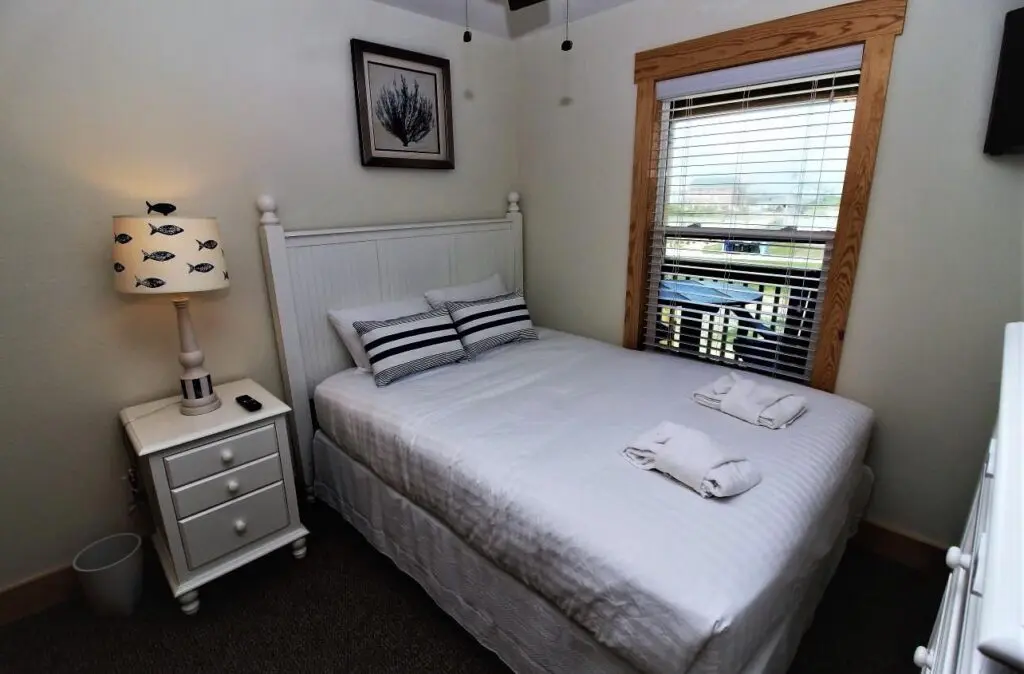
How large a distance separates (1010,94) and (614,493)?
177 centimetres

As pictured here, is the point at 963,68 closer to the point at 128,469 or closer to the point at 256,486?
the point at 256,486

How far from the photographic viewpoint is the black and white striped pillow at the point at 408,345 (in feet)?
7.27

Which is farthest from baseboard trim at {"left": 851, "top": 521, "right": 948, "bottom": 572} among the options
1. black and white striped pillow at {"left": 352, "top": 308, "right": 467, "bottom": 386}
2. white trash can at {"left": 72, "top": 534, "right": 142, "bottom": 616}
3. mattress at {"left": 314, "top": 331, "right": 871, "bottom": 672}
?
white trash can at {"left": 72, "top": 534, "right": 142, "bottom": 616}

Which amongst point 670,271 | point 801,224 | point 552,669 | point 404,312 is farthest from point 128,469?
point 801,224

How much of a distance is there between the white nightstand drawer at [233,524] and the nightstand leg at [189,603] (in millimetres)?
112

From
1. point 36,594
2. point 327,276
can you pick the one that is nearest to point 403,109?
point 327,276

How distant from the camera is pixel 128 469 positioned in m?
2.01

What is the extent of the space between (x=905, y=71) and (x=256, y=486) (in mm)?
2882

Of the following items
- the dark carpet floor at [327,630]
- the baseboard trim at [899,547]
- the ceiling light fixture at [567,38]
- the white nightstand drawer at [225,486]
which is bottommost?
the dark carpet floor at [327,630]

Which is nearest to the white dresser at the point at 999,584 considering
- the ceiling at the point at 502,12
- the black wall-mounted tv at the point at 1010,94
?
the black wall-mounted tv at the point at 1010,94

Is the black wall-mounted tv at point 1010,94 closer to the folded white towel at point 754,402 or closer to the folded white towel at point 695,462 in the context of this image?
the folded white towel at point 754,402

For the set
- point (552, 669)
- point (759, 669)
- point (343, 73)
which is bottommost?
point (552, 669)

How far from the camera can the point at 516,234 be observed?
10.3 ft

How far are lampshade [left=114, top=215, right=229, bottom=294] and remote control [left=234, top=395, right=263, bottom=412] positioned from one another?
0.49 meters
